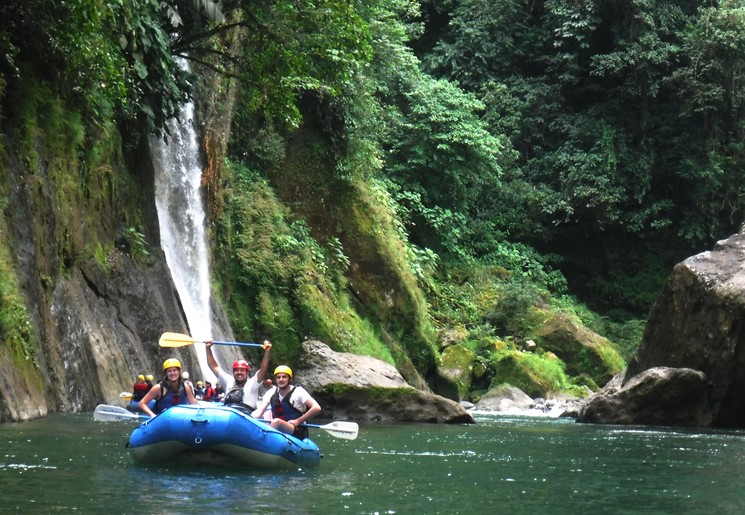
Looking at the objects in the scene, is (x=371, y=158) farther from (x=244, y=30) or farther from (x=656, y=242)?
(x=656, y=242)

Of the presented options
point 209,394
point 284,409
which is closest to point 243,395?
point 284,409

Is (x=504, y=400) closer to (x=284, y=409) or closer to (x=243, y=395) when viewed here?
(x=284, y=409)

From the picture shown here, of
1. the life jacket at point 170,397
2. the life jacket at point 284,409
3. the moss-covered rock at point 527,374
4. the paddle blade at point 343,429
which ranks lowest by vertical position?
the moss-covered rock at point 527,374

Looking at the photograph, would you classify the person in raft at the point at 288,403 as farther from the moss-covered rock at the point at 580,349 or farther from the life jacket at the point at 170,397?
the moss-covered rock at the point at 580,349

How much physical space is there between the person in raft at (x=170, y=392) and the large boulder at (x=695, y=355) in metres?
9.86

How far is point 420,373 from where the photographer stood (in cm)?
2705

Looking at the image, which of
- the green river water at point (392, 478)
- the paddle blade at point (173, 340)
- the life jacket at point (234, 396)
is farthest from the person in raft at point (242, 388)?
the paddle blade at point (173, 340)

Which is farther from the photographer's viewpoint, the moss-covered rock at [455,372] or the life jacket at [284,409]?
the moss-covered rock at [455,372]

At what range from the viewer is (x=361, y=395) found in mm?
19172

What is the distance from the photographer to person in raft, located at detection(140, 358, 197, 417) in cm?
1219

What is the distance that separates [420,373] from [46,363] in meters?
12.9

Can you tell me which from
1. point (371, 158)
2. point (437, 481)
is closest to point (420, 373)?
point (371, 158)

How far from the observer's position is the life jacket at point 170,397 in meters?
12.2

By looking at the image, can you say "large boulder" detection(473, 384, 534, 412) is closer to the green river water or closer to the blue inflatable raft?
the green river water
